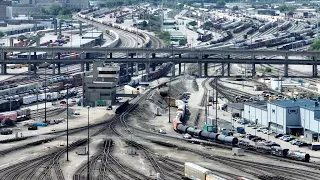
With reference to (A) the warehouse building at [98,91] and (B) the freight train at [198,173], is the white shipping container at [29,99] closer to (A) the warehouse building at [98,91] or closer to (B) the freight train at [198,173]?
(A) the warehouse building at [98,91]

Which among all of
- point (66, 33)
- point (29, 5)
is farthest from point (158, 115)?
point (29, 5)

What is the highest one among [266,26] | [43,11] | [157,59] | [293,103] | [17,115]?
[43,11]

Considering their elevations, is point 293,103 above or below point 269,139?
above

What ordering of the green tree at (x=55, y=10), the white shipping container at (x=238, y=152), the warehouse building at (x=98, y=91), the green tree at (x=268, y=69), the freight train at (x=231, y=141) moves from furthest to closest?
the green tree at (x=55, y=10), the green tree at (x=268, y=69), the warehouse building at (x=98, y=91), the white shipping container at (x=238, y=152), the freight train at (x=231, y=141)

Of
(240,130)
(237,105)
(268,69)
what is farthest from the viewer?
(268,69)

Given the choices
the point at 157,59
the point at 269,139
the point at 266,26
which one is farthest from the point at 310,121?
the point at 266,26

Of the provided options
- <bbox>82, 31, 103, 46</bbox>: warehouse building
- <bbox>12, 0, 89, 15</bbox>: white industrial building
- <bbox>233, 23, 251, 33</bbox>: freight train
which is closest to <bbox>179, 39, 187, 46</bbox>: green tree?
<bbox>82, 31, 103, 46</bbox>: warehouse building

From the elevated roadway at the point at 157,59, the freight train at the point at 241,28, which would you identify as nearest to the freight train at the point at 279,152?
the elevated roadway at the point at 157,59

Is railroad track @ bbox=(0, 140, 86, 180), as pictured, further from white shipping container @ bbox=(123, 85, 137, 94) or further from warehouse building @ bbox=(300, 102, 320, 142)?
white shipping container @ bbox=(123, 85, 137, 94)

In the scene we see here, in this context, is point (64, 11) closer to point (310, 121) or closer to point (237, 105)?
point (237, 105)
